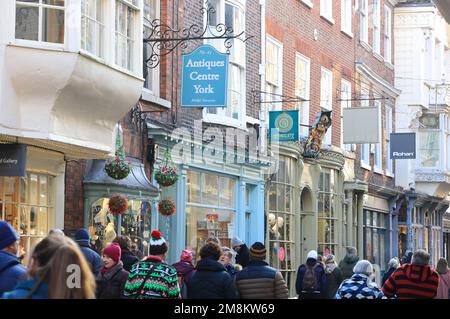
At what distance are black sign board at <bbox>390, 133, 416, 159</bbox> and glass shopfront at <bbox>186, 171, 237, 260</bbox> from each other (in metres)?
11.8

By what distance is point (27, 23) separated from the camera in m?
14.8

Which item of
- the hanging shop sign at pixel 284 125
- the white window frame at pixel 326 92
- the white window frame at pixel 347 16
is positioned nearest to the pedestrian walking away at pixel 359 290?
the hanging shop sign at pixel 284 125

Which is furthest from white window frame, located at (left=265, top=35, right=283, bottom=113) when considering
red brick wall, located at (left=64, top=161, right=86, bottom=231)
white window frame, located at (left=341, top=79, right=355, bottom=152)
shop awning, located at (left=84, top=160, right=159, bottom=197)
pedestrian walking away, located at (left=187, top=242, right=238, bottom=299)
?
pedestrian walking away, located at (left=187, top=242, right=238, bottom=299)

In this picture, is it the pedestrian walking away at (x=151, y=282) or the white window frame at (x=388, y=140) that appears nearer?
the pedestrian walking away at (x=151, y=282)

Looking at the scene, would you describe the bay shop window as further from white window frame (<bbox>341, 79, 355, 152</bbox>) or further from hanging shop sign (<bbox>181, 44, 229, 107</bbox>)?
white window frame (<bbox>341, 79, 355, 152</bbox>)

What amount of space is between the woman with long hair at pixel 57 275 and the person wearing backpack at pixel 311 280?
1275cm

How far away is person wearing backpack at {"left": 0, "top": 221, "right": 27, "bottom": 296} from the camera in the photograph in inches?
319

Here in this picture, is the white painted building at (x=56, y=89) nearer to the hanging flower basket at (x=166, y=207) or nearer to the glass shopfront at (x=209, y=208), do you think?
the hanging flower basket at (x=166, y=207)

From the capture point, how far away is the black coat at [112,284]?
11891 mm

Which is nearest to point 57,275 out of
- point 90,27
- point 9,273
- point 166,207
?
point 9,273

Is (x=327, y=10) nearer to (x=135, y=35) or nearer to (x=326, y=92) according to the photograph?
(x=326, y=92)

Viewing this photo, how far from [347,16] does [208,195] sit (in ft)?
41.2

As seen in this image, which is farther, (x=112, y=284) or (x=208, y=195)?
(x=208, y=195)
